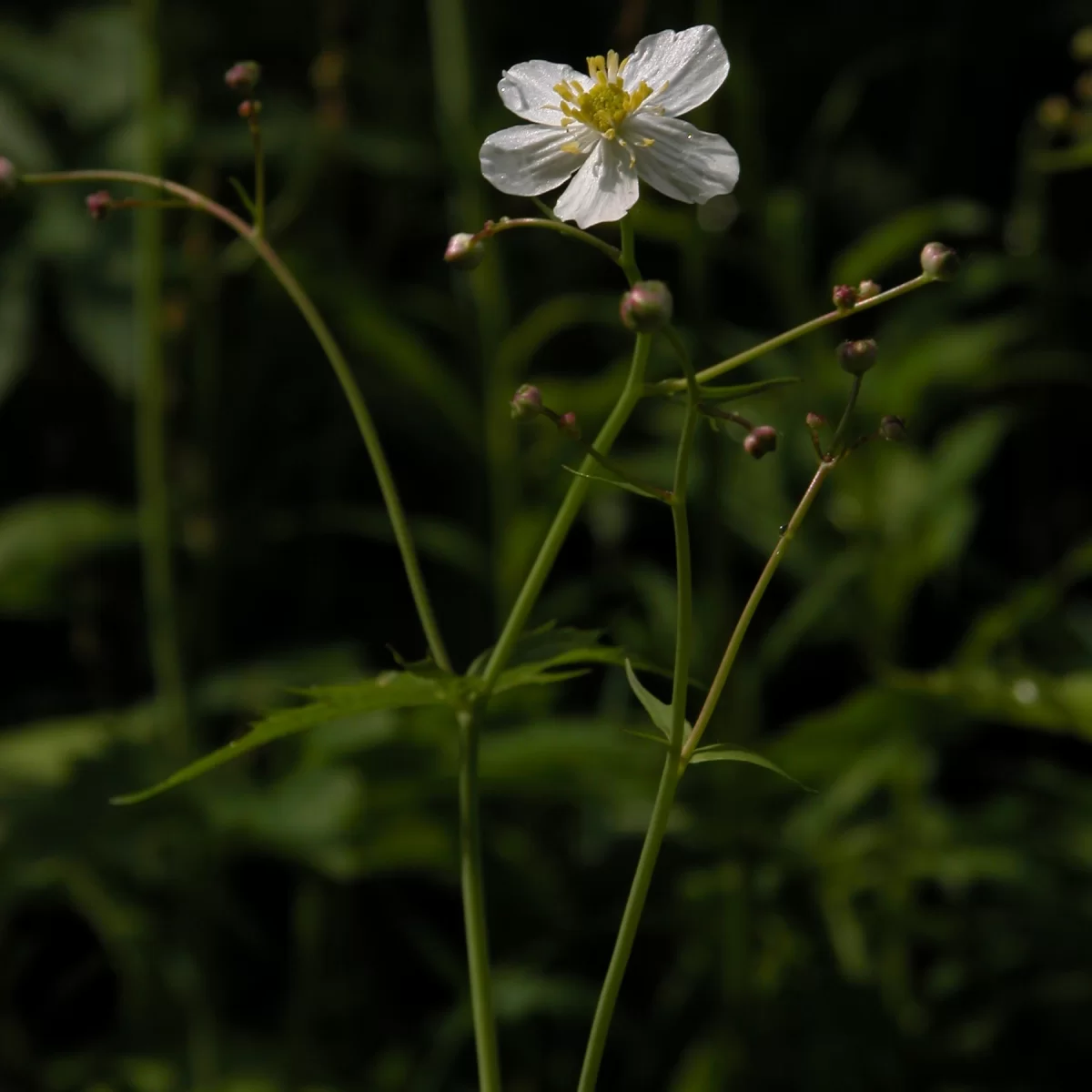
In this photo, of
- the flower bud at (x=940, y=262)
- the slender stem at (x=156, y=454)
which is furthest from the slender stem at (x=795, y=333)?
the slender stem at (x=156, y=454)

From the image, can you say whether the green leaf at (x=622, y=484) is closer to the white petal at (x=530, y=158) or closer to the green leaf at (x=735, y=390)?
the green leaf at (x=735, y=390)

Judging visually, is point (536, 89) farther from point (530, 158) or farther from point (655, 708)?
point (655, 708)

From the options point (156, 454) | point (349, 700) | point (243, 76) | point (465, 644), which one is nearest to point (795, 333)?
point (349, 700)

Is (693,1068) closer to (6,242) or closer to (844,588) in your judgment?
(844,588)

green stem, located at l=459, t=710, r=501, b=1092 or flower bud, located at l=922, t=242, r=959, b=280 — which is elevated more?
flower bud, located at l=922, t=242, r=959, b=280

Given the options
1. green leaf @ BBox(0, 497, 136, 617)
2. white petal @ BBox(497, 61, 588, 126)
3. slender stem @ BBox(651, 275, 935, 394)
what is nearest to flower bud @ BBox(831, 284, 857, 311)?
slender stem @ BBox(651, 275, 935, 394)

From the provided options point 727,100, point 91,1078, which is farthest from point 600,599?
point 91,1078

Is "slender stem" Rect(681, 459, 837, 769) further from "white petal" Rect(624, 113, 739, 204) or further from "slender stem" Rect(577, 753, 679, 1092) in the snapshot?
"white petal" Rect(624, 113, 739, 204)

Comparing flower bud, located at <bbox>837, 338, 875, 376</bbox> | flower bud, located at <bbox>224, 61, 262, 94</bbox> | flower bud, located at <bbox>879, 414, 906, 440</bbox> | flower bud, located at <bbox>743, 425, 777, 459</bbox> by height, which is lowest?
flower bud, located at <bbox>879, 414, 906, 440</bbox>
